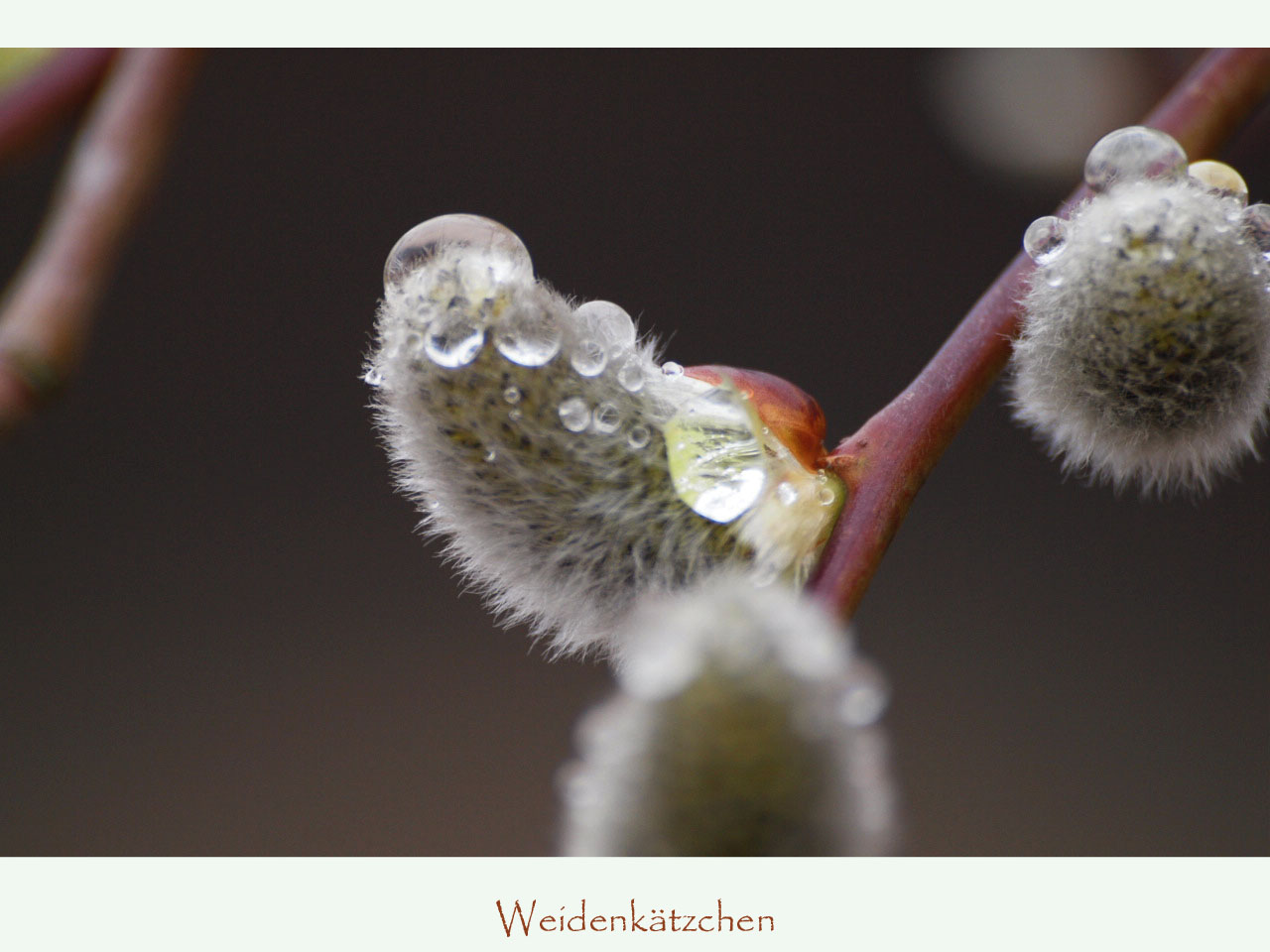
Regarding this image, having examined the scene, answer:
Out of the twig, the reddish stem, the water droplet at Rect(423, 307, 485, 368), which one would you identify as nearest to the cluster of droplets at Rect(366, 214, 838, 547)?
the water droplet at Rect(423, 307, 485, 368)

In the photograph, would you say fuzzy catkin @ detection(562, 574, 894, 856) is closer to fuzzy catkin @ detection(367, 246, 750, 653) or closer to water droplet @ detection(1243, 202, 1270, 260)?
fuzzy catkin @ detection(367, 246, 750, 653)

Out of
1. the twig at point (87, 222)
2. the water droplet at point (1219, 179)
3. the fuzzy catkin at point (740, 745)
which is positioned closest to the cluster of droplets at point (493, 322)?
the fuzzy catkin at point (740, 745)

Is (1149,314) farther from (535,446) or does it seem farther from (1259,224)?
(535,446)

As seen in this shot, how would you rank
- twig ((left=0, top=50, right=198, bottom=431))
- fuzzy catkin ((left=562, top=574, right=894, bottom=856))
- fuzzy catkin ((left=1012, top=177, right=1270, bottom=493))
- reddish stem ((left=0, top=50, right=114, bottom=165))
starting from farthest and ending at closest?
reddish stem ((left=0, top=50, right=114, bottom=165))
twig ((left=0, top=50, right=198, bottom=431))
fuzzy catkin ((left=1012, top=177, right=1270, bottom=493))
fuzzy catkin ((left=562, top=574, right=894, bottom=856))

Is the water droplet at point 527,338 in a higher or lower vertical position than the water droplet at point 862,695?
higher

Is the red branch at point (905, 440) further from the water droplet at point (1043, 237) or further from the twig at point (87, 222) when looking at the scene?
the twig at point (87, 222)

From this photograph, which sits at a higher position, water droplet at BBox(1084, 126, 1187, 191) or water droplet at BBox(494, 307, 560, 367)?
water droplet at BBox(1084, 126, 1187, 191)
